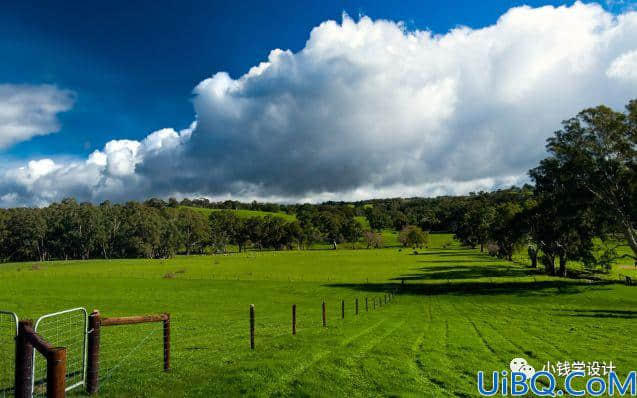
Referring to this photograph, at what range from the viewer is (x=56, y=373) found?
17.8 feet

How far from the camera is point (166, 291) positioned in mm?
55562

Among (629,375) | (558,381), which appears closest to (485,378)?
(558,381)

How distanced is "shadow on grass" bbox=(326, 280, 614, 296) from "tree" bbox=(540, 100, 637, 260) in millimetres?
10370

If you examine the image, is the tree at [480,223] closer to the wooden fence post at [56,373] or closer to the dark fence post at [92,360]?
the dark fence post at [92,360]

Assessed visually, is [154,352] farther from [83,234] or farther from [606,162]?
[83,234]

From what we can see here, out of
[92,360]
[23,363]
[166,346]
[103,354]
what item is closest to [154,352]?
[103,354]

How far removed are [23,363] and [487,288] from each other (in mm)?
59805

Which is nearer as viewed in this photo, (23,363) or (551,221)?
(23,363)

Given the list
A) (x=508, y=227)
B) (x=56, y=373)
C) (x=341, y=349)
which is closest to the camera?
(x=56, y=373)

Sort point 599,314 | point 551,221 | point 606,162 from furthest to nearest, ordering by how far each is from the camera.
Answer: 1. point 551,221
2. point 606,162
3. point 599,314

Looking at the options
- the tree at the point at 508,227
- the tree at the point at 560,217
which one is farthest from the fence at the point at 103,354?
the tree at the point at 508,227

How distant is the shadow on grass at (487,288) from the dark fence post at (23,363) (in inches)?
1961

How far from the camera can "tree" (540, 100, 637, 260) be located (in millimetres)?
47062

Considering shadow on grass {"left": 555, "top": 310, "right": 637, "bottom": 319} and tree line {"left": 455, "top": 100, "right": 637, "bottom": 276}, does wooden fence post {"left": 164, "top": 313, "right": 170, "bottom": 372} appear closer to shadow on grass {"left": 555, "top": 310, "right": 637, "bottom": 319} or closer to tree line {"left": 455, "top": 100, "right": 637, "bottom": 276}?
shadow on grass {"left": 555, "top": 310, "right": 637, "bottom": 319}
